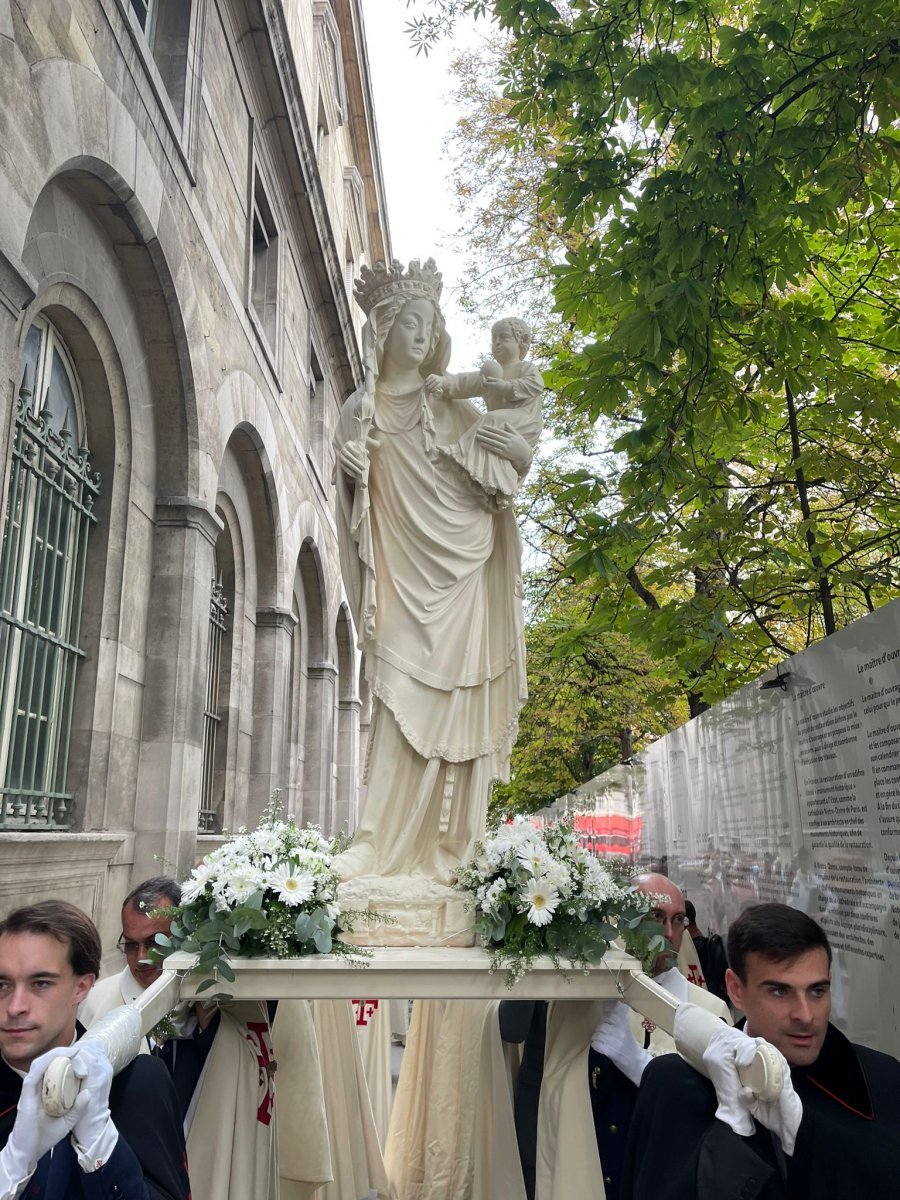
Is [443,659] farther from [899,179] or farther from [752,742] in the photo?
[899,179]

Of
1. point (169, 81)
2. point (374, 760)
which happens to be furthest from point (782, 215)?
point (169, 81)

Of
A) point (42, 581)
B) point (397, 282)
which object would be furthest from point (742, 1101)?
point (42, 581)

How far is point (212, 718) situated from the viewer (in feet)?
36.2

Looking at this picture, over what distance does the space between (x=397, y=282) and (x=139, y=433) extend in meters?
4.03

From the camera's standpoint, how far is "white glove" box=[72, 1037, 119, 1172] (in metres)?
2.02

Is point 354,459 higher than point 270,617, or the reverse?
point 270,617

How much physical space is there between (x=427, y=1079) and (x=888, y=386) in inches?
201

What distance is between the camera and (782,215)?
4.82 meters

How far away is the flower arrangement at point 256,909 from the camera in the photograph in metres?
3.29

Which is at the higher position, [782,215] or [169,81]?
[169,81]

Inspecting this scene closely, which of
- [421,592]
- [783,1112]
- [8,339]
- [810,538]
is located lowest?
[783,1112]

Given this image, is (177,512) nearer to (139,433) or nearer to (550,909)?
(139,433)

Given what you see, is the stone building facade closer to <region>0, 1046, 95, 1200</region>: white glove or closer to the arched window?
the arched window

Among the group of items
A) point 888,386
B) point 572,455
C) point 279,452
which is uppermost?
point 572,455
